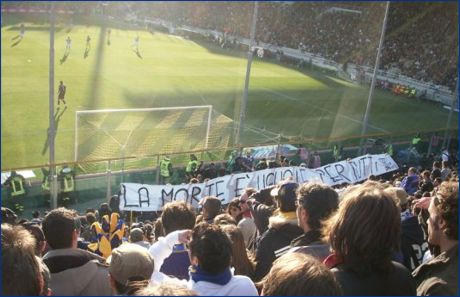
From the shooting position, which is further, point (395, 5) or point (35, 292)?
point (395, 5)

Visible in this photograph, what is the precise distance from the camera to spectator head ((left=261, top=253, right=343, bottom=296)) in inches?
67.5

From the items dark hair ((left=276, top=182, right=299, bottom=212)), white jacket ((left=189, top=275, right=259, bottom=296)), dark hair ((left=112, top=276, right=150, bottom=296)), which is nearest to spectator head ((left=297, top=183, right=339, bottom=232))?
dark hair ((left=276, top=182, right=299, bottom=212))

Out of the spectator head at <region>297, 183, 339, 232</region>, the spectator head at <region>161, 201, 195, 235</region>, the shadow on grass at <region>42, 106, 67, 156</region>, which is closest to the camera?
the spectator head at <region>297, 183, 339, 232</region>

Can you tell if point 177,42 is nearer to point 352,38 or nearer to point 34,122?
point 34,122

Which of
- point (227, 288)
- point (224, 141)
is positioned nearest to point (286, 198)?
point (227, 288)

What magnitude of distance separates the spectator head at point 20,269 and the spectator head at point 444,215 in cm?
172

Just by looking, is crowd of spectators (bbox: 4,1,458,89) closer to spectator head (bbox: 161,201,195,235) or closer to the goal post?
the goal post

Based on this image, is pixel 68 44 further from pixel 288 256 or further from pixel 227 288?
pixel 288 256

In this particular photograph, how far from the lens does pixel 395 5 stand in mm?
20484

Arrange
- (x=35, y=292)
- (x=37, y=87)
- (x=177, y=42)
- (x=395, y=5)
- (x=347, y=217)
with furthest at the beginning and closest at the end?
(x=395, y=5)
(x=177, y=42)
(x=37, y=87)
(x=347, y=217)
(x=35, y=292)

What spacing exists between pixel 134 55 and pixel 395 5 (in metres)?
10.2

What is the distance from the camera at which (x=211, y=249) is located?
86.9 inches

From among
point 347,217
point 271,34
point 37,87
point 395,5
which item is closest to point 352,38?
point 395,5

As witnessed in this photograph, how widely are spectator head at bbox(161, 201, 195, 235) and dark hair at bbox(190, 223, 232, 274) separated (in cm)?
91
